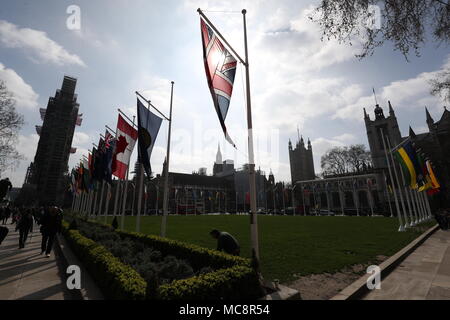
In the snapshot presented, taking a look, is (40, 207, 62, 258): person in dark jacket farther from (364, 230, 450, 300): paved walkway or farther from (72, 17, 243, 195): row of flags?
(364, 230, 450, 300): paved walkway

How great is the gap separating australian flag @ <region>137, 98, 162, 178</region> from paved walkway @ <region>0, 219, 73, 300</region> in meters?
5.01

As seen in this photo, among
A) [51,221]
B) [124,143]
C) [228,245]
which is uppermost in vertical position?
[124,143]

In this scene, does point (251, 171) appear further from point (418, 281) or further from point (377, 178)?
point (377, 178)

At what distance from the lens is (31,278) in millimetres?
6852

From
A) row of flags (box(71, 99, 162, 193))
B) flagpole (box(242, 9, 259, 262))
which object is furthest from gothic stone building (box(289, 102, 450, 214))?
flagpole (box(242, 9, 259, 262))

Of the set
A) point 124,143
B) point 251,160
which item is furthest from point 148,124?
point 251,160

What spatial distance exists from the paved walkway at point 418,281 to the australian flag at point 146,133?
9.42m

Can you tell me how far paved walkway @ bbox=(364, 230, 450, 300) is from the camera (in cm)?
528

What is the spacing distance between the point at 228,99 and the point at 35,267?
961 centimetres

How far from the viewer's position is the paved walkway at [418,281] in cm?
528

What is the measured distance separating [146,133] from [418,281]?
11.5m

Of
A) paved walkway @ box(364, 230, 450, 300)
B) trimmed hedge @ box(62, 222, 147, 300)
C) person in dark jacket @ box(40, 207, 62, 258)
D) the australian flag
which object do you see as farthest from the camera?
the australian flag

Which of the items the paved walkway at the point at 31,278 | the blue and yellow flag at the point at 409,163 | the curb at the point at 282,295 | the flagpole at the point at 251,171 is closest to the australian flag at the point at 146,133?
the paved walkway at the point at 31,278
